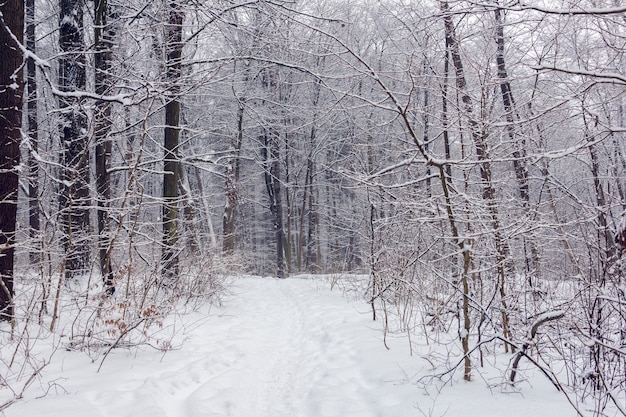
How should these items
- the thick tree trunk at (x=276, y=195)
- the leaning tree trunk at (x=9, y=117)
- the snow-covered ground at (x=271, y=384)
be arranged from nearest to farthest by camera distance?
1. the snow-covered ground at (x=271, y=384)
2. the leaning tree trunk at (x=9, y=117)
3. the thick tree trunk at (x=276, y=195)

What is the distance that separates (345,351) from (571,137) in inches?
289

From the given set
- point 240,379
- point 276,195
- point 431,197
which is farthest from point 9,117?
point 276,195

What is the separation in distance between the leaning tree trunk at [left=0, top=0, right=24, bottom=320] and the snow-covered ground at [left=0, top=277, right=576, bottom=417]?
1.87m

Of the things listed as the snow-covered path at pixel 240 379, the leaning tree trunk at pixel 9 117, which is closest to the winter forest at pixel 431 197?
the leaning tree trunk at pixel 9 117

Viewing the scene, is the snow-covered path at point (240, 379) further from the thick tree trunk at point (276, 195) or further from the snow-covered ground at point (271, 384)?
the thick tree trunk at point (276, 195)

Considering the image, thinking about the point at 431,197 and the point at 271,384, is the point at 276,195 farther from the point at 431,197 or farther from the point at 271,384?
the point at 431,197

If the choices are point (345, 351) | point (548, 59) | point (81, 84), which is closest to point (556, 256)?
point (548, 59)

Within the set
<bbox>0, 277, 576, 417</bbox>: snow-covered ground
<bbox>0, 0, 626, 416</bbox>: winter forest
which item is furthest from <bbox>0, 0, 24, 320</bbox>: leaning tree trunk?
<bbox>0, 277, 576, 417</bbox>: snow-covered ground

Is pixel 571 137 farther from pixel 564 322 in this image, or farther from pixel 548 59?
pixel 564 322

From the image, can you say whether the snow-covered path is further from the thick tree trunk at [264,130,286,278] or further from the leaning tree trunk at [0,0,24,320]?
the thick tree trunk at [264,130,286,278]

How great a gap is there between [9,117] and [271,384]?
183 inches

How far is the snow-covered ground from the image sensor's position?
3.02 metres

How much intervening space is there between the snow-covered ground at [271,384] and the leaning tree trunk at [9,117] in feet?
6.13

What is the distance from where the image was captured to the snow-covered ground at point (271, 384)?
302 cm
